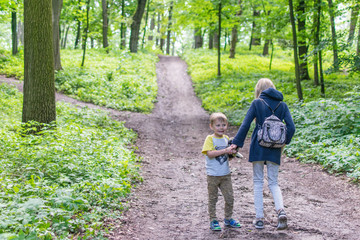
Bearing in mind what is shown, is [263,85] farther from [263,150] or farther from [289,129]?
[263,150]

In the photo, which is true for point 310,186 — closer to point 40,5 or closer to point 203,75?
point 40,5

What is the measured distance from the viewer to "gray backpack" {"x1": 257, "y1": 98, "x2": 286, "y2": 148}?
4359mm

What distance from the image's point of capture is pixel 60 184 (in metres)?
5.18

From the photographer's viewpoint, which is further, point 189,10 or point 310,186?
point 189,10

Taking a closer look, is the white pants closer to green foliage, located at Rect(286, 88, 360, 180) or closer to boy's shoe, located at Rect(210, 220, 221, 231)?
boy's shoe, located at Rect(210, 220, 221, 231)

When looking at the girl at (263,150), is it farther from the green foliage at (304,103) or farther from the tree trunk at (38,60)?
the tree trunk at (38,60)

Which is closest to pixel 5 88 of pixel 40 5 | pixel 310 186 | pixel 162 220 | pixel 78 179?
pixel 40 5

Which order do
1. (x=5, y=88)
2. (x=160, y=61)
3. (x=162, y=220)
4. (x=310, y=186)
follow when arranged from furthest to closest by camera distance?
(x=160, y=61) → (x=5, y=88) → (x=310, y=186) → (x=162, y=220)

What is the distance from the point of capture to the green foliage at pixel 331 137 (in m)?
7.41

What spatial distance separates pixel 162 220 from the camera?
16.8ft

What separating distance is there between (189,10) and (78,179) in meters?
18.2

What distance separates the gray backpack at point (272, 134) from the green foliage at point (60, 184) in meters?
2.38

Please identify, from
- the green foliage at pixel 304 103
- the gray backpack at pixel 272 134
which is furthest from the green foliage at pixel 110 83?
the gray backpack at pixel 272 134

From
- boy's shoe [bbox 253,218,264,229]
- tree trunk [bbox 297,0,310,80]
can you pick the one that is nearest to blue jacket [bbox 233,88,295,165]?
boy's shoe [bbox 253,218,264,229]
